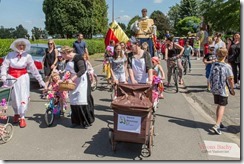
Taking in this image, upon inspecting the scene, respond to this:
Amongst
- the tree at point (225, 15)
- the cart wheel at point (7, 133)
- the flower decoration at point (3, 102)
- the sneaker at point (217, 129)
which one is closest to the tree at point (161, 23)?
the tree at point (225, 15)

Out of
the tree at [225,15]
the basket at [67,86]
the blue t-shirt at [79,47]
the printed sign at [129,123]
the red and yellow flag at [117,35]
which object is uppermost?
the tree at [225,15]

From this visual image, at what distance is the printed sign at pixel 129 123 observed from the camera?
4812mm

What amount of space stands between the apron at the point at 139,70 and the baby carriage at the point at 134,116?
139 centimetres

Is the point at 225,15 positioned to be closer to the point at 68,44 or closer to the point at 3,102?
the point at 68,44

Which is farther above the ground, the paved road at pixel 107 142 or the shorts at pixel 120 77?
the shorts at pixel 120 77

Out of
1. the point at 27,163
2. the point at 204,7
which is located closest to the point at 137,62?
the point at 27,163

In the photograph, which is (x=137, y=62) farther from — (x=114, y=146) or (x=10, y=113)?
(x=10, y=113)

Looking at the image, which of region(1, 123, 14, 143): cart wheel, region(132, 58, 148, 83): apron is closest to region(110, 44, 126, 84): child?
region(132, 58, 148, 83): apron

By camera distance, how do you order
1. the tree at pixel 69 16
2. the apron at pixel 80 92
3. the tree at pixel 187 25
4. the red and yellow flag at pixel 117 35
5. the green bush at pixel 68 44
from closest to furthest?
1. the apron at pixel 80 92
2. the red and yellow flag at pixel 117 35
3. the green bush at pixel 68 44
4. the tree at pixel 69 16
5. the tree at pixel 187 25

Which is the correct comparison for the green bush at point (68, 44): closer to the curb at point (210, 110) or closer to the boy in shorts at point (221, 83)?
the curb at point (210, 110)

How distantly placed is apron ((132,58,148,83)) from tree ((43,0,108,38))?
4824cm

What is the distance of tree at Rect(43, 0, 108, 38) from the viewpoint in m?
53.0

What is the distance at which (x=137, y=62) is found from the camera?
21.2 feet

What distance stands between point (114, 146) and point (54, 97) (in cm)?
250
